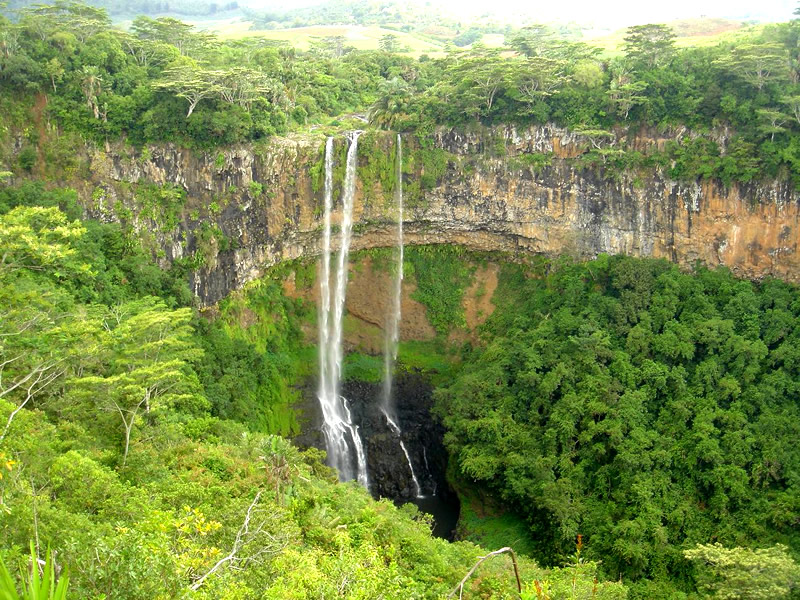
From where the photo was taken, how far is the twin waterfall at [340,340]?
2666cm

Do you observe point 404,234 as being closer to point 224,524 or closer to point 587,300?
point 587,300

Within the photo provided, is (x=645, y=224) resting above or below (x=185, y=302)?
above

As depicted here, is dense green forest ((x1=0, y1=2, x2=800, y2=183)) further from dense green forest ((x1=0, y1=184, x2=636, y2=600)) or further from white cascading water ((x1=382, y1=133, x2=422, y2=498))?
dense green forest ((x1=0, y1=184, x2=636, y2=600))

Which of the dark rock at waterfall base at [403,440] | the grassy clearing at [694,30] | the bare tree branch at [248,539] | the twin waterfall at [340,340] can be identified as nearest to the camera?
the bare tree branch at [248,539]

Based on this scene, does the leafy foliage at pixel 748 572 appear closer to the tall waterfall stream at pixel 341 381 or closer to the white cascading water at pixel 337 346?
the tall waterfall stream at pixel 341 381

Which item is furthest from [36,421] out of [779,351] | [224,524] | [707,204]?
[707,204]

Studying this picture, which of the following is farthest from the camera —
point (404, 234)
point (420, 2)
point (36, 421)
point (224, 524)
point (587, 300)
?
point (420, 2)

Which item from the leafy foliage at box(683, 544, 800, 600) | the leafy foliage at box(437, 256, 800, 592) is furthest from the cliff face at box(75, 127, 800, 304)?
the leafy foliage at box(683, 544, 800, 600)

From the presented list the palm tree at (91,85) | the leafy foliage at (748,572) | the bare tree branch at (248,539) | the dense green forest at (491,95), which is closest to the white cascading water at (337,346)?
the dense green forest at (491,95)

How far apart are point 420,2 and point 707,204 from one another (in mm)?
64117

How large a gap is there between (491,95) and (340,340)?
1169 cm

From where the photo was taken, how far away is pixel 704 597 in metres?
16.4

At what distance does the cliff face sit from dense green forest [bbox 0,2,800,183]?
0.72 metres

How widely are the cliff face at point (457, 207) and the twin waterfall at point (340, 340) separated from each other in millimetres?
438
